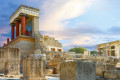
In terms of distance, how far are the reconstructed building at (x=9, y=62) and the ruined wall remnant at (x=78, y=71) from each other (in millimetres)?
5174

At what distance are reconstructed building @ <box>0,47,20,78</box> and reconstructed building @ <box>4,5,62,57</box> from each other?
8.60 meters

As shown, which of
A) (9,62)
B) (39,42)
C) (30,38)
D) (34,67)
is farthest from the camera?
(30,38)

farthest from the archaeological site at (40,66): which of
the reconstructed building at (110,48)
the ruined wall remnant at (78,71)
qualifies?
the reconstructed building at (110,48)

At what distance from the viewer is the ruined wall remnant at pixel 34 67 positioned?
6.20m

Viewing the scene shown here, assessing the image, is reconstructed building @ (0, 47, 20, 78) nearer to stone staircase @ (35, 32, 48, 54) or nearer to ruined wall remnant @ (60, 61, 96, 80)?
ruined wall remnant @ (60, 61, 96, 80)

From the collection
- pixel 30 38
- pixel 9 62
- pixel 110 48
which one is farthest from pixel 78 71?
pixel 110 48

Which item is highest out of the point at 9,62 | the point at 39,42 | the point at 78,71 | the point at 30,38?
the point at 30,38

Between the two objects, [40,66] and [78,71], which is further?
[40,66]

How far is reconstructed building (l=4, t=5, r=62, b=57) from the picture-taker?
19.9 meters

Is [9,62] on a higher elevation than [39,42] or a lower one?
lower

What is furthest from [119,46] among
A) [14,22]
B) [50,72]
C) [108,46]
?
[50,72]

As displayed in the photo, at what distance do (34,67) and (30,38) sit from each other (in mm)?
15188

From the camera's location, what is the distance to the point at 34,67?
6.26 metres

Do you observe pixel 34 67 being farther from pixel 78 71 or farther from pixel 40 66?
pixel 78 71
